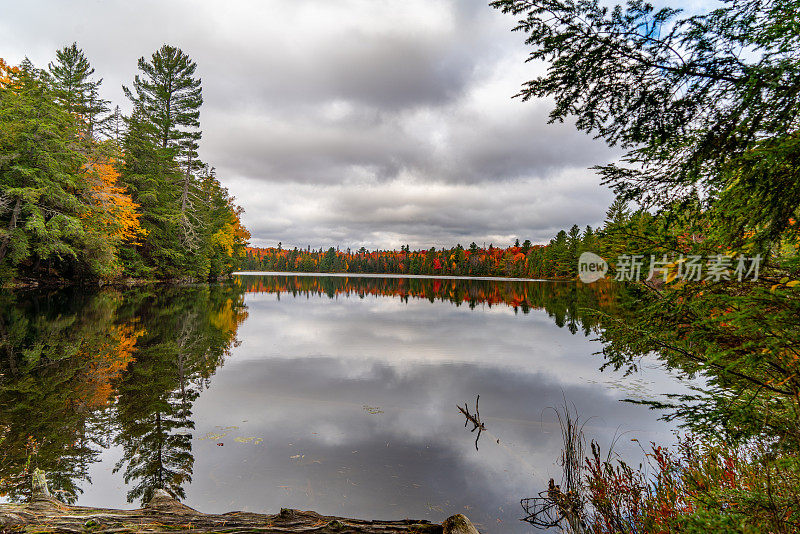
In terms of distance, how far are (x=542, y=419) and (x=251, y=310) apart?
24.6 m

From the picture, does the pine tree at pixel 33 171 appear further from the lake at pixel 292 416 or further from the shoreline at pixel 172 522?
the shoreline at pixel 172 522

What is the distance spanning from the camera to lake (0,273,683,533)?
18.3 ft

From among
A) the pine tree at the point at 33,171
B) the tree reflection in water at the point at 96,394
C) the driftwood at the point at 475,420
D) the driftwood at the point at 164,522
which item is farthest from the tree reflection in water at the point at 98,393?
the pine tree at the point at 33,171

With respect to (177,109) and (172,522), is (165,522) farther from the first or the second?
(177,109)

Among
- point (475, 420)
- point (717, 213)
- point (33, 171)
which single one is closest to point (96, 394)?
point (475, 420)

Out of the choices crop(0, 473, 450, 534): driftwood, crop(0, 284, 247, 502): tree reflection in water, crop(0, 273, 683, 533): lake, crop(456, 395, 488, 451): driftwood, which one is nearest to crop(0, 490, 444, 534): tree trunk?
crop(0, 473, 450, 534): driftwood

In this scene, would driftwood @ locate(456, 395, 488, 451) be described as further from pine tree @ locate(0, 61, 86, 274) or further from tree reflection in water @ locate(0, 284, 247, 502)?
pine tree @ locate(0, 61, 86, 274)

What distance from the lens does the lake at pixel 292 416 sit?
18.3 feet

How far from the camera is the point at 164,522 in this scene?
3570mm

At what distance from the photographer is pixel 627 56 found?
3.48 metres

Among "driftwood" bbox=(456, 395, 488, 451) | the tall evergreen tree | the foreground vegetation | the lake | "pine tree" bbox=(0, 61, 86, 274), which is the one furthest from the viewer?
the tall evergreen tree

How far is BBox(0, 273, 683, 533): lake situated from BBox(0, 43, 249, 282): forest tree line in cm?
1069

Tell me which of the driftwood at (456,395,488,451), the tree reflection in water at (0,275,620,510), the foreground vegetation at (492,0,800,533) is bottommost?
the driftwood at (456,395,488,451)

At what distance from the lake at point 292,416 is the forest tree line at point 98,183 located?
1069cm
